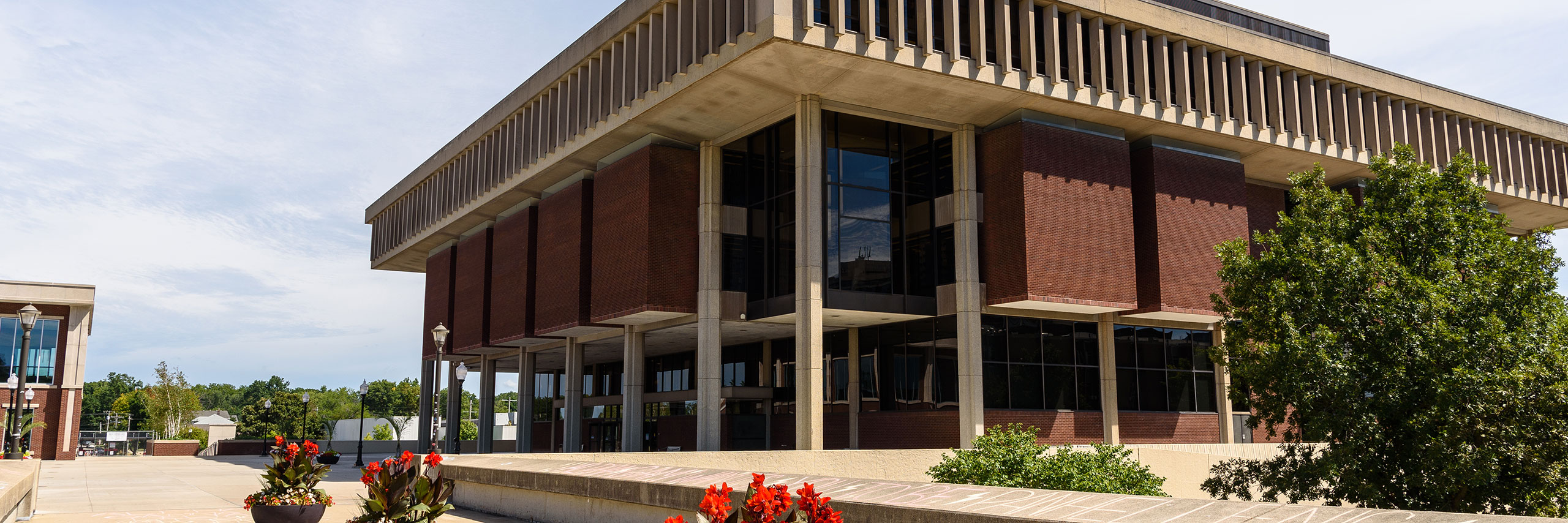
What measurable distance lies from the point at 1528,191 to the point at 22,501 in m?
50.7

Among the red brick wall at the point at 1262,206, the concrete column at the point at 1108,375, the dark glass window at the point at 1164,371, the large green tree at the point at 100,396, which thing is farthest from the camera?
the large green tree at the point at 100,396

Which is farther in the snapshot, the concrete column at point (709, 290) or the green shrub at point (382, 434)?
the green shrub at point (382, 434)

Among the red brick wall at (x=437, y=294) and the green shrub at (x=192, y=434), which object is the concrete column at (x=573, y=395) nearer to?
the red brick wall at (x=437, y=294)

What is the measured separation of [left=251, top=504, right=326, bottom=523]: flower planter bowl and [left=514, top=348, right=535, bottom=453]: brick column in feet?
118

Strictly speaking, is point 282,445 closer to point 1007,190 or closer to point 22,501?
point 22,501

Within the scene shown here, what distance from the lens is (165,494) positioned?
2436 centimetres

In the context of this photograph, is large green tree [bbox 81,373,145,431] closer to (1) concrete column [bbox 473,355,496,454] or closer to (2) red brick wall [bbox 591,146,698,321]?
(1) concrete column [bbox 473,355,496,454]

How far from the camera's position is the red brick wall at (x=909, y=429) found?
3275 cm

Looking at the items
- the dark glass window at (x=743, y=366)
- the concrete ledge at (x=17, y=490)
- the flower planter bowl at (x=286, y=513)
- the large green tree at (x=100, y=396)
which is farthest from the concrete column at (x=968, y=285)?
the large green tree at (x=100, y=396)

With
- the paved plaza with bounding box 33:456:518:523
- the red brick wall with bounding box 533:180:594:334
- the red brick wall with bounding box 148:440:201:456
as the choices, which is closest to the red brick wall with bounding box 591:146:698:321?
the red brick wall with bounding box 533:180:594:334

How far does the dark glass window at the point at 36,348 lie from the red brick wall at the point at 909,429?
48.7 metres

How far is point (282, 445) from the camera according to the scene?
1402 centimetres

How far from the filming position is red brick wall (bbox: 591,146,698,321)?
35281mm

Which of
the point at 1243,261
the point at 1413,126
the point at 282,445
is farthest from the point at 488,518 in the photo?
the point at 1413,126
